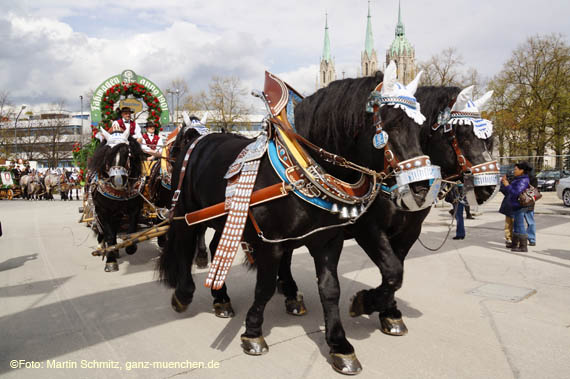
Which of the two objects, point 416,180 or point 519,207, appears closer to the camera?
point 416,180

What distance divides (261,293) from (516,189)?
6.32 metres

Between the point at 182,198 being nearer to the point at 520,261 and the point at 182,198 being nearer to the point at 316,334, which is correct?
the point at 316,334

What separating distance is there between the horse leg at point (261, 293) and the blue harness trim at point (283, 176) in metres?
0.47

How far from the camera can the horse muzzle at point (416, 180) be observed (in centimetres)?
256

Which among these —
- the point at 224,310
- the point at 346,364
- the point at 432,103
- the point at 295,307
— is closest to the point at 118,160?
the point at 224,310

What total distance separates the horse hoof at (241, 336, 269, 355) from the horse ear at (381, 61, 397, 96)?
7.11 ft

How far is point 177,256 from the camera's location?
4293 millimetres

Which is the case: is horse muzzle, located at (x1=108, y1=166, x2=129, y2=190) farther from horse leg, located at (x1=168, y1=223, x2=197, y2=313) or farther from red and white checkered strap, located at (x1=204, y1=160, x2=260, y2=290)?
red and white checkered strap, located at (x1=204, y1=160, x2=260, y2=290)

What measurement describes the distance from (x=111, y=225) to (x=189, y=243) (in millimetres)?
2738

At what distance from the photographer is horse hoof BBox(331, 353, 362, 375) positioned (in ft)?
9.46

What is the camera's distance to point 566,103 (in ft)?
95.0

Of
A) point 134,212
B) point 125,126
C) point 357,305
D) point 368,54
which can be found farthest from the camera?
point 368,54

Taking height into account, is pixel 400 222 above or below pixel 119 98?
below

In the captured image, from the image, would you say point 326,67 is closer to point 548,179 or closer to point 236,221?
point 548,179
